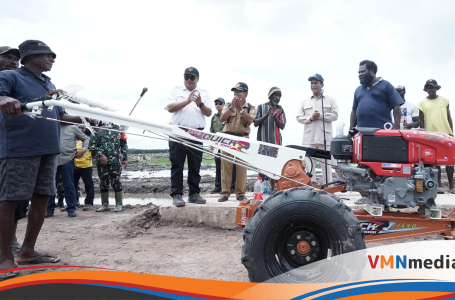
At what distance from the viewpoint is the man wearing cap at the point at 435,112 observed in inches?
249

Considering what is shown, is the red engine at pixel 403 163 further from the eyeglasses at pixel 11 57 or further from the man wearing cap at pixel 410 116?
the eyeglasses at pixel 11 57

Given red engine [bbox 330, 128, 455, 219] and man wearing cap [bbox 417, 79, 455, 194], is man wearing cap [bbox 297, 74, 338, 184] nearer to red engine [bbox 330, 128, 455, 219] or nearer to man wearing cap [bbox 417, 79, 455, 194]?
man wearing cap [bbox 417, 79, 455, 194]

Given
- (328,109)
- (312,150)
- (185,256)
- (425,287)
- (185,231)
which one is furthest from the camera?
(328,109)

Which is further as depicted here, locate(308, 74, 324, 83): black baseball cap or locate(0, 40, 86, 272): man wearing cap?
locate(308, 74, 324, 83): black baseball cap

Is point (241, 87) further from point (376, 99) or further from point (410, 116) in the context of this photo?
point (410, 116)

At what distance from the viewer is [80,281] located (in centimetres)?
288

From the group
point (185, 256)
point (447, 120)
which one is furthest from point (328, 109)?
point (185, 256)

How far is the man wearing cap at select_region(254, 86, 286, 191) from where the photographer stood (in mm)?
5715

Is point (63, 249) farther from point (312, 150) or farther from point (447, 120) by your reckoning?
point (447, 120)

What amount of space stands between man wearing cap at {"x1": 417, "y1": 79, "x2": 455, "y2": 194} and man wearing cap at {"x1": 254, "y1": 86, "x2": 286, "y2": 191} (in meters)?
3.10

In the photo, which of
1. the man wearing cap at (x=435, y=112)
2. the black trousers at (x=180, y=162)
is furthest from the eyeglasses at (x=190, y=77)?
the man wearing cap at (x=435, y=112)

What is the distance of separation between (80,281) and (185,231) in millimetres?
2167

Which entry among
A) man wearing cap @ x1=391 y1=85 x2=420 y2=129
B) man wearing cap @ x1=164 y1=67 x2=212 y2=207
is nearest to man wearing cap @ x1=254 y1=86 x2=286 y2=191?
man wearing cap @ x1=164 y1=67 x2=212 y2=207

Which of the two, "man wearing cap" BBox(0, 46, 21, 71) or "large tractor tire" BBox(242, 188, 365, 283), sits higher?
"man wearing cap" BBox(0, 46, 21, 71)
